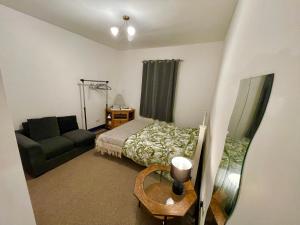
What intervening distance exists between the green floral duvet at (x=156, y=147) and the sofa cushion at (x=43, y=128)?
1.56 metres

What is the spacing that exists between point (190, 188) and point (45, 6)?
128 inches

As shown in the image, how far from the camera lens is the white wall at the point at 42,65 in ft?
6.98

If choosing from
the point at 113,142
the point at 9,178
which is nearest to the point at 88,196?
the point at 113,142

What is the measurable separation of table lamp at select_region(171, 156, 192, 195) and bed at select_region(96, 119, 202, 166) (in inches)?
19.6

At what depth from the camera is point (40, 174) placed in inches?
80.4

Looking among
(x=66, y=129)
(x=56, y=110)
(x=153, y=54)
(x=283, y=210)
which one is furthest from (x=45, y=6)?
(x=283, y=210)

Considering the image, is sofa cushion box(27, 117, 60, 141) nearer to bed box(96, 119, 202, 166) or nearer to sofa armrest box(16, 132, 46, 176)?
sofa armrest box(16, 132, 46, 176)

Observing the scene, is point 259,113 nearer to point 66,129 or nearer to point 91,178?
point 91,178

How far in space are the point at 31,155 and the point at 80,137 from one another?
84 cm

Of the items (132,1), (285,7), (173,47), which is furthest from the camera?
(173,47)

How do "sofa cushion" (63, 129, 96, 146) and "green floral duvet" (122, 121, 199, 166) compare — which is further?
"sofa cushion" (63, 129, 96, 146)

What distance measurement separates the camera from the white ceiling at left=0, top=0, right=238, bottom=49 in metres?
1.77

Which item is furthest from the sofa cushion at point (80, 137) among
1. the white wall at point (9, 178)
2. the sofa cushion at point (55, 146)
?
the white wall at point (9, 178)

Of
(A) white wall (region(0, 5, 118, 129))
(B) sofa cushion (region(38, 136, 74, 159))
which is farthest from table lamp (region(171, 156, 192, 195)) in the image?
(A) white wall (region(0, 5, 118, 129))
